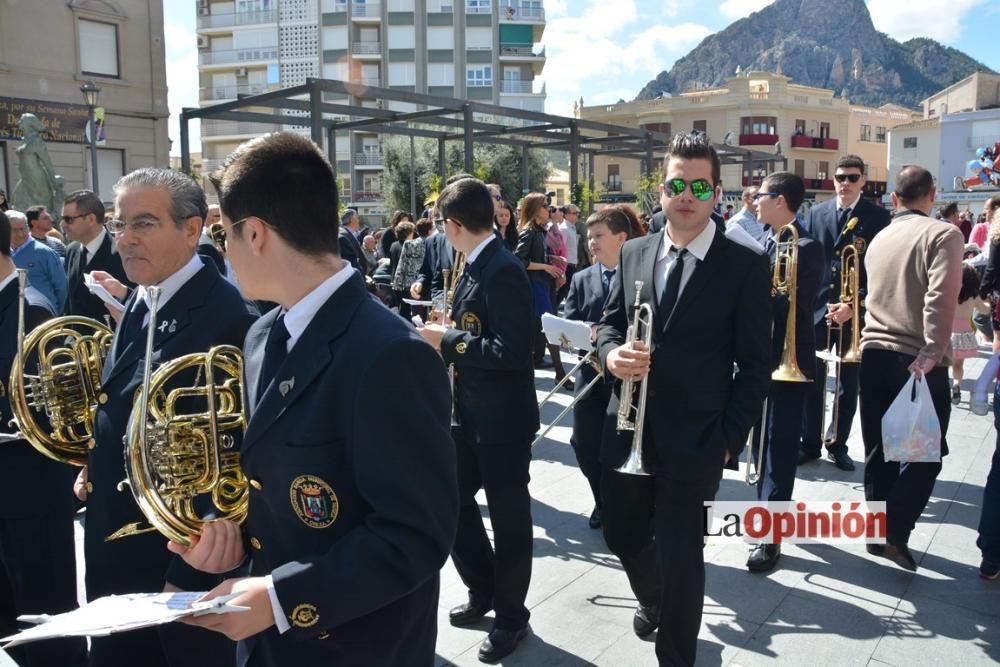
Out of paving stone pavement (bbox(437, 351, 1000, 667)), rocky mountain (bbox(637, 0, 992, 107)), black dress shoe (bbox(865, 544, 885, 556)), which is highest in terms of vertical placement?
rocky mountain (bbox(637, 0, 992, 107))

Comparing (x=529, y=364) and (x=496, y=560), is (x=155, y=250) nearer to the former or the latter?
(x=529, y=364)

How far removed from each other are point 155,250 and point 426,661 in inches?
67.9

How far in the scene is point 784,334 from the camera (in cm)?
516

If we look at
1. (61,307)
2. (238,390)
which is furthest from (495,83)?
(238,390)

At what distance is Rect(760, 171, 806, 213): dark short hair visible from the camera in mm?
5223

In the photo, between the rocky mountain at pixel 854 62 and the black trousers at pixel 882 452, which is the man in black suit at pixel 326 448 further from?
the rocky mountain at pixel 854 62

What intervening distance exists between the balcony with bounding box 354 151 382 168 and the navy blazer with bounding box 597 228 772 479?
185 feet

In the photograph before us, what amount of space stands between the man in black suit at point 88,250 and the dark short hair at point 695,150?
4745mm

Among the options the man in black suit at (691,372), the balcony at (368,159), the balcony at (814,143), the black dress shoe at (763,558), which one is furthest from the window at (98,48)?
the balcony at (814,143)

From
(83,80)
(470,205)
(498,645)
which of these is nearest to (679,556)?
(498,645)

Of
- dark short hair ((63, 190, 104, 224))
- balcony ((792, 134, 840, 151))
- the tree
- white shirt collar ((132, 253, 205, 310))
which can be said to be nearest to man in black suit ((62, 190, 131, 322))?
dark short hair ((63, 190, 104, 224))

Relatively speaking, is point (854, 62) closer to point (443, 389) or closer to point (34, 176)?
point (34, 176)

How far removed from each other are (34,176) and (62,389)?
18.9 meters

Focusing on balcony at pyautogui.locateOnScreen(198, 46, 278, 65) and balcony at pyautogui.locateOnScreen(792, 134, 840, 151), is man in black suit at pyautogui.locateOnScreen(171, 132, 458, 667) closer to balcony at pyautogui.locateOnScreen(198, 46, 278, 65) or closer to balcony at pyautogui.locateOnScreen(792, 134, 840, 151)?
balcony at pyautogui.locateOnScreen(792, 134, 840, 151)
